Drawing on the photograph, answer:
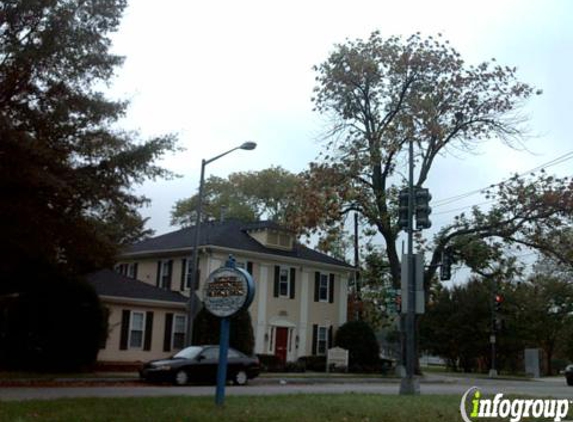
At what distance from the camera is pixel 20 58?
20.4m

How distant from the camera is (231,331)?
34.8 metres

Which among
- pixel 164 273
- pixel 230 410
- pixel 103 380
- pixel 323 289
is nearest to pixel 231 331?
pixel 164 273

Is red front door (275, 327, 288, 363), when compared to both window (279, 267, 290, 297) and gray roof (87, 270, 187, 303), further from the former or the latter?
gray roof (87, 270, 187, 303)

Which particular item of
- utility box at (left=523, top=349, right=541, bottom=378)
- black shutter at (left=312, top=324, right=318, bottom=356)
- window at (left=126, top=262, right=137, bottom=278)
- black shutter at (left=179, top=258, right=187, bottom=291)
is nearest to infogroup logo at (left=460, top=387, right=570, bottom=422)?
black shutter at (left=179, top=258, right=187, bottom=291)

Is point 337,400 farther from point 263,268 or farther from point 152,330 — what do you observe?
point 263,268

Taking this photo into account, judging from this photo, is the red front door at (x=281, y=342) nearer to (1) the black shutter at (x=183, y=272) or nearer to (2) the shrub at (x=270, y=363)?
(2) the shrub at (x=270, y=363)

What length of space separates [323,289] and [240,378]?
17323 mm

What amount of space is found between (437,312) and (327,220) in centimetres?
2737

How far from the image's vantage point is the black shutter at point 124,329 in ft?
115

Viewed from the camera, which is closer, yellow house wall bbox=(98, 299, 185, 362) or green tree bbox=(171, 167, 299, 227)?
yellow house wall bbox=(98, 299, 185, 362)

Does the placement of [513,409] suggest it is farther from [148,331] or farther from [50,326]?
[148,331]

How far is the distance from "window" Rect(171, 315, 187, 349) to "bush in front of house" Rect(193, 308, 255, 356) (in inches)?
74.6

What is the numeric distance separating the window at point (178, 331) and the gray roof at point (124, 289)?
3.25 ft

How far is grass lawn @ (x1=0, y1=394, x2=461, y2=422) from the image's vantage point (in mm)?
11852
